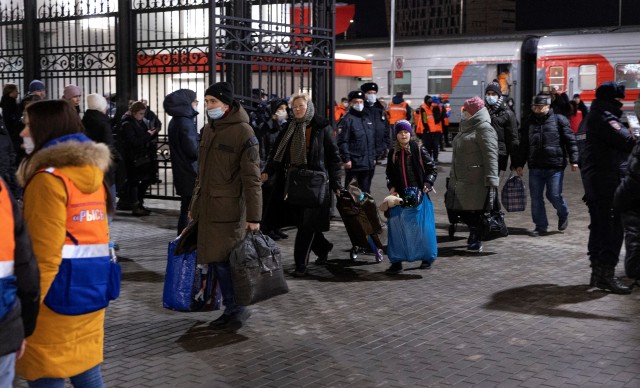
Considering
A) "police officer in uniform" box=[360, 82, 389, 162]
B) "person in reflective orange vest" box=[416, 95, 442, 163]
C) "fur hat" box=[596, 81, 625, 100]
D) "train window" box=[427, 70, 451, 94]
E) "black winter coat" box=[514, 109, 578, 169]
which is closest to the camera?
"fur hat" box=[596, 81, 625, 100]

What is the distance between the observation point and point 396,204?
8.95 metres

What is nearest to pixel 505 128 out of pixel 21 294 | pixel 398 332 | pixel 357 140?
pixel 357 140

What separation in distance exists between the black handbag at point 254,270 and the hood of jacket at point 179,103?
335 cm

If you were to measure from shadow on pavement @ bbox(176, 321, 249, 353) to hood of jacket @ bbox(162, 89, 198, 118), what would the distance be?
333 cm

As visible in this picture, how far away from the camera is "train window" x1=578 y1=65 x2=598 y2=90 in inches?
1000

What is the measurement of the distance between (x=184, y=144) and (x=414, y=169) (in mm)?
2542

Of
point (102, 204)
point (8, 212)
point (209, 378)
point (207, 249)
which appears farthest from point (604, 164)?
point (8, 212)

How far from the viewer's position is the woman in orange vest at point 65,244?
3580 mm

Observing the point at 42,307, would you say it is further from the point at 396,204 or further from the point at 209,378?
the point at 396,204

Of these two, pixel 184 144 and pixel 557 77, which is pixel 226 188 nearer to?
pixel 184 144

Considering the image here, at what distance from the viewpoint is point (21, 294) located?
3.21 metres

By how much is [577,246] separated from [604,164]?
2.90 metres

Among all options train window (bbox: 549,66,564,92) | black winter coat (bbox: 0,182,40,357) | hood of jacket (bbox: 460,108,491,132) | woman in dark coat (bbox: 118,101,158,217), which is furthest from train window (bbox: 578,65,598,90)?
black winter coat (bbox: 0,182,40,357)

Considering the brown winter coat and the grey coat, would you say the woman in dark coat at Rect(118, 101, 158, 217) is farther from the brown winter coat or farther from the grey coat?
the brown winter coat
